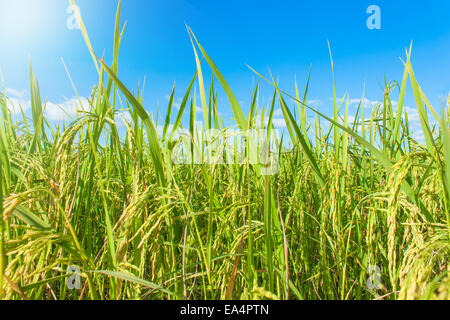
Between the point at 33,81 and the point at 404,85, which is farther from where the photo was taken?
the point at 33,81

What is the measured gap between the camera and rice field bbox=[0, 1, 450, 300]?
662 mm

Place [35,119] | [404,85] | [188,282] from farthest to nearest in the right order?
[35,119]
[404,85]
[188,282]

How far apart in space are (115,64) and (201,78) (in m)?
0.32

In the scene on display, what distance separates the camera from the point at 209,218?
764mm

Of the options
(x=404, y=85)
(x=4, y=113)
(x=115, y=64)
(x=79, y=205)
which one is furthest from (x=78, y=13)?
(x=404, y=85)

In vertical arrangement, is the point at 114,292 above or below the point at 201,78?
below

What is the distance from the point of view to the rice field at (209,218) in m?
0.66

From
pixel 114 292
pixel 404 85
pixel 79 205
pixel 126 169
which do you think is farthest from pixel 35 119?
pixel 404 85

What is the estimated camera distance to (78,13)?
804 millimetres

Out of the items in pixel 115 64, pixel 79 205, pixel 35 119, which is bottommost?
pixel 79 205
